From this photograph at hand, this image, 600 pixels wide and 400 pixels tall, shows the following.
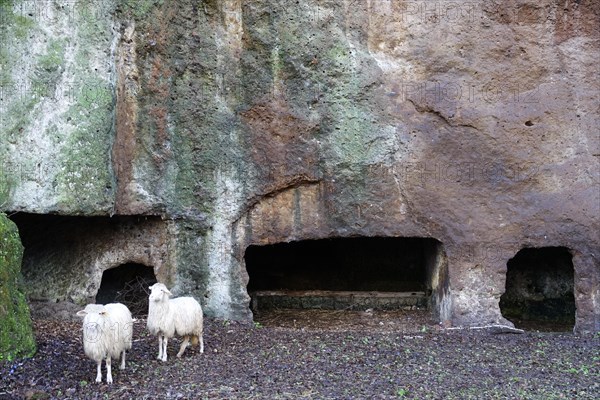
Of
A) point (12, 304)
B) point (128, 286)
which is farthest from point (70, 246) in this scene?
point (12, 304)

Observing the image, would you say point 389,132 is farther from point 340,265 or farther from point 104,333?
point 104,333

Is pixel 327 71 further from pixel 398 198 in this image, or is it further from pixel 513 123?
pixel 513 123

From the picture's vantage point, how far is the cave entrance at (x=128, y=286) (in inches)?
377

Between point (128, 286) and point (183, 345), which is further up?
point (128, 286)

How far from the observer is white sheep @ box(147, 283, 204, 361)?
21.5 ft

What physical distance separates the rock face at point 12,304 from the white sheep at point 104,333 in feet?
2.27

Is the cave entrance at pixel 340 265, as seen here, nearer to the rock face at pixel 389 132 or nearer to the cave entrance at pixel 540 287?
the cave entrance at pixel 540 287

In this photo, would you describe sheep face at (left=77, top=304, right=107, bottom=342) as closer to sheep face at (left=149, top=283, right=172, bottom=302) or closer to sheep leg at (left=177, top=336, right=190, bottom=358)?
sheep face at (left=149, top=283, right=172, bottom=302)

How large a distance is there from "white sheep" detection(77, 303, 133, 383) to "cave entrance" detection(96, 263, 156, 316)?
335 cm

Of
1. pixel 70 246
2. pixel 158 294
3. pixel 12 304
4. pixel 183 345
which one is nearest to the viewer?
pixel 12 304

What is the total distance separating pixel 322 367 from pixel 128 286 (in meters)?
3.99

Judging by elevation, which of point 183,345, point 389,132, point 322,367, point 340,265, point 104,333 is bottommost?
point 322,367

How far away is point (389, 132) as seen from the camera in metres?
8.74

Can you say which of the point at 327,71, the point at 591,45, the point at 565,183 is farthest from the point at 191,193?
the point at 591,45
